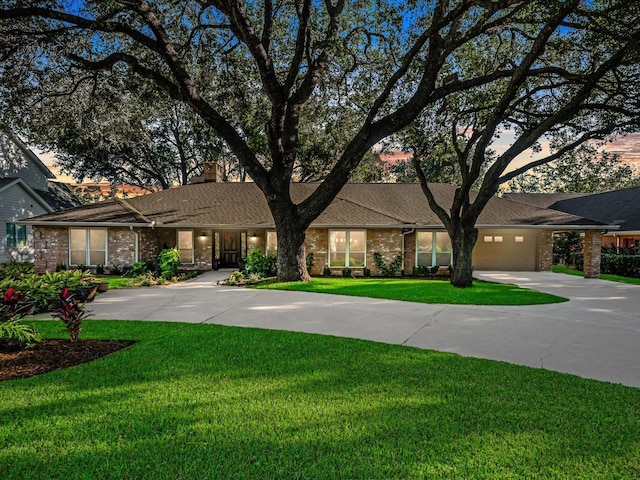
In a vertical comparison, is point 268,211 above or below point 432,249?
above

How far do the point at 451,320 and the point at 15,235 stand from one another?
77.4ft

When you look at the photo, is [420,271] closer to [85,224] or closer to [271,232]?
[271,232]

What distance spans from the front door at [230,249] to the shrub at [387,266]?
6.97 metres

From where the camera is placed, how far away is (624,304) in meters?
9.87

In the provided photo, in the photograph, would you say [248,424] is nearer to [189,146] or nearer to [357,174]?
[357,174]

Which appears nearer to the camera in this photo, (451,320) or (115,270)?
(451,320)

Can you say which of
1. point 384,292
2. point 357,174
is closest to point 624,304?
point 384,292

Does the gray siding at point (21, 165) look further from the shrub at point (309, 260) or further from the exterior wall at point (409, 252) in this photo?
the exterior wall at point (409, 252)

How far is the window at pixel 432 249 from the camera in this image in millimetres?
17922

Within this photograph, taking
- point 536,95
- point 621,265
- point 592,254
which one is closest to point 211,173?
point 536,95

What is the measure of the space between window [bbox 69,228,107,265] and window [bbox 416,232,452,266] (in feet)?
45.6

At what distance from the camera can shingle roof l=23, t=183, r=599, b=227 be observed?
669 inches

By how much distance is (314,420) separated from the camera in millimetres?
3344

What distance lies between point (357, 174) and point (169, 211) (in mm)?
15134
